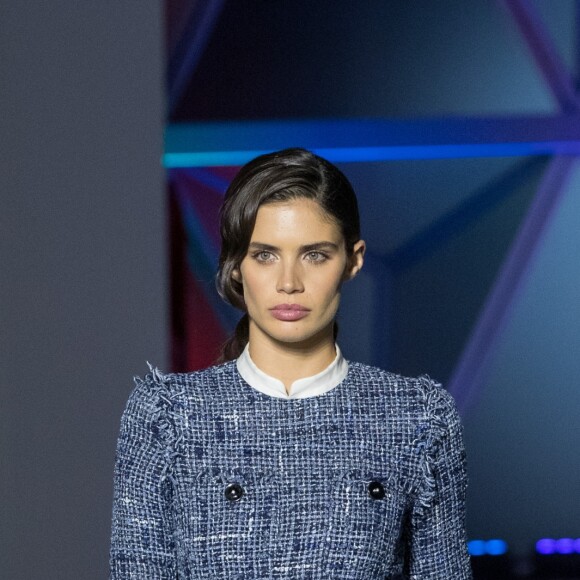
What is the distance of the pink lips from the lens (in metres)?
1.50

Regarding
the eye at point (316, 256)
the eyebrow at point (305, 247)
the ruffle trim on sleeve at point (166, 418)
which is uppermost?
the eyebrow at point (305, 247)

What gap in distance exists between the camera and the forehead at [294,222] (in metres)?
1.51

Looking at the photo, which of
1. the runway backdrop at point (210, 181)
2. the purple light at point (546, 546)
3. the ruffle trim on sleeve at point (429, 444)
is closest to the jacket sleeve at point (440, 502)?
the ruffle trim on sleeve at point (429, 444)

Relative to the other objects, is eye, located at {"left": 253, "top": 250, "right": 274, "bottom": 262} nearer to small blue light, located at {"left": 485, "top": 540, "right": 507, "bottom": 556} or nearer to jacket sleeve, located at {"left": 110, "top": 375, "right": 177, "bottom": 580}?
jacket sleeve, located at {"left": 110, "top": 375, "right": 177, "bottom": 580}

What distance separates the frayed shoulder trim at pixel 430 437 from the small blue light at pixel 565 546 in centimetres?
173

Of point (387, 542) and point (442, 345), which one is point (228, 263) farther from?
point (442, 345)

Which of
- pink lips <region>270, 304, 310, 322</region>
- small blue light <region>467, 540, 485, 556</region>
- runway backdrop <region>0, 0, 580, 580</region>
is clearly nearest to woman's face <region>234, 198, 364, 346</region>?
pink lips <region>270, 304, 310, 322</region>

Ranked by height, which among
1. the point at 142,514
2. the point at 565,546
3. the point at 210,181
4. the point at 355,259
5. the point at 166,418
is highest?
the point at 210,181

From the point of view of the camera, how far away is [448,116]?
312cm

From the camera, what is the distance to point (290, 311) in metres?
1.50

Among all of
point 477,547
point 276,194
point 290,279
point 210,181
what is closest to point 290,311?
point 290,279

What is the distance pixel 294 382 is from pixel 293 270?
16 cm

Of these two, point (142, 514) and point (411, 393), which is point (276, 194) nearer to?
point (411, 393)

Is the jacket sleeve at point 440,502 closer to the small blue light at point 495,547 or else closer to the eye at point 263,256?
the eye at point 263,256
